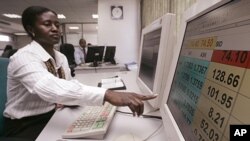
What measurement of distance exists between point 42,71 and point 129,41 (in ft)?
16.3

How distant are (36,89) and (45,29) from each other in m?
0.56

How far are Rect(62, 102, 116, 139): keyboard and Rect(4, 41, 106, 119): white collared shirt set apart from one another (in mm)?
73

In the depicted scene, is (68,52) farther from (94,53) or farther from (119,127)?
(119,127)

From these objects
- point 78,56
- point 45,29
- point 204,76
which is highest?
point 45,29

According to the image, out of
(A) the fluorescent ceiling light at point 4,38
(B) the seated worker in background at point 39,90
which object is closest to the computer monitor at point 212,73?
(B) the seated worker in background at point 39,90

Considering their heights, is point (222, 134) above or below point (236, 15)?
below

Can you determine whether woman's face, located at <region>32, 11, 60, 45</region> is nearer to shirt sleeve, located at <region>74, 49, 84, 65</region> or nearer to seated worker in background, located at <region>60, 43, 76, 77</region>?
seated worker in background, located at <region>60, 43, 76, 77</region>

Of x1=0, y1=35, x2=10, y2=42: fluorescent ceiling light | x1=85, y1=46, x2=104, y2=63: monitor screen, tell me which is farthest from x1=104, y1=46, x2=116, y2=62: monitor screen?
x1=0, y1=35, x2=10, y2=42: fluorescent ceiling light

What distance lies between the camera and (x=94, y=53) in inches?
166

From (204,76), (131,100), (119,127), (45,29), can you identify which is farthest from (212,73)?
(45,29)

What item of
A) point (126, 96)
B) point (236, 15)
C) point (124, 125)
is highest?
point (236, 15)

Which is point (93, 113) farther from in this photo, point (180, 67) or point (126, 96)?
point (180, 67)

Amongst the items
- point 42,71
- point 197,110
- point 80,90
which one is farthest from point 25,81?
point 197,110

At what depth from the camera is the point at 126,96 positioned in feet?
2.72
